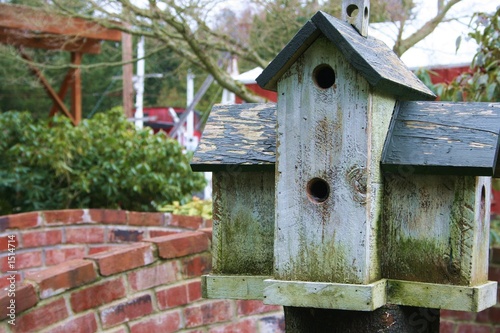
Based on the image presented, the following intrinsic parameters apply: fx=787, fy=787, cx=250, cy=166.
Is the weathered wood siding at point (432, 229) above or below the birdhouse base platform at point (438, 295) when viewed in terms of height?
above

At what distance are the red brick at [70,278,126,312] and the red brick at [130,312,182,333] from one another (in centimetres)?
16

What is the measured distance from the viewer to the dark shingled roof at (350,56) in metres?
2.21

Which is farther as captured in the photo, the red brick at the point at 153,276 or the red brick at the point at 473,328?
the red brick at the point at 473,328

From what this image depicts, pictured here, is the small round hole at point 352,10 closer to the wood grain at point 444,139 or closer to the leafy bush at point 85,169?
the wood grain at point 444,139

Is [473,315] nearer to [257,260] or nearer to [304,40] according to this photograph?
[257,260]

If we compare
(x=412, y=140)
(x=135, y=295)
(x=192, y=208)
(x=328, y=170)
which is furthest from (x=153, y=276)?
(x=192, y=208)

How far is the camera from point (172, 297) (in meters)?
3.66

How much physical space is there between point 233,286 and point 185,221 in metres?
2.91

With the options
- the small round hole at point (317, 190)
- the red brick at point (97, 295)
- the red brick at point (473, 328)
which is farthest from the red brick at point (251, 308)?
the small round hole at point (317, 190)

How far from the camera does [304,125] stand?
91.3 inches

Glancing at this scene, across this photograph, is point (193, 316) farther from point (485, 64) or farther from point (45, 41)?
point (45, 41)

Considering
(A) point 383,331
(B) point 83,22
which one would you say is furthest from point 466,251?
(B) point 83,22

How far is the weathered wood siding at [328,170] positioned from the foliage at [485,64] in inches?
95.5

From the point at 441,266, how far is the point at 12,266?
298cm
